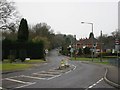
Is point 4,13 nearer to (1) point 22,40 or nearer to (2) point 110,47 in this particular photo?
(1) point 22,40

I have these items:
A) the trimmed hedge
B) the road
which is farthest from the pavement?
the trimmed hedge

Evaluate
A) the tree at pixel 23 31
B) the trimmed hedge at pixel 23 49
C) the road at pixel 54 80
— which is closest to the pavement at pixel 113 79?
the road at pixel 54 80

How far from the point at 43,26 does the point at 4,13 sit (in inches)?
2877

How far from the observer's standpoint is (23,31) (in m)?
73.3

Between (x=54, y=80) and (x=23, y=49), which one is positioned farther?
(x=23, y=49)

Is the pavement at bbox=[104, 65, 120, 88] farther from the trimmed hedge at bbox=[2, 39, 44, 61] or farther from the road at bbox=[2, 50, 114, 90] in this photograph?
Result: the trimmed hedge at bbox=[2, 39, 44, 61]

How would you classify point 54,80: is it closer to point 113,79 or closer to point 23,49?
point 113,79

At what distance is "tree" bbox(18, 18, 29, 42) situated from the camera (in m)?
73.2

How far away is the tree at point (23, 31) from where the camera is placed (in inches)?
2884

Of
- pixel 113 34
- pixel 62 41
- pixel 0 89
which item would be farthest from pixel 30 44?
pixel 62 41

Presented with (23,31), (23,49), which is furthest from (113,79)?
(23,49)

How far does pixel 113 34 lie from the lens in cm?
14050

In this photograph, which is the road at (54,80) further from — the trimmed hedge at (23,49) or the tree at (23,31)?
the tree at (23,31)

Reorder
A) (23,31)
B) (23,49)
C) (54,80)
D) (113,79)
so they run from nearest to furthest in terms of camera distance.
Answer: (113,79)
(54,80)
(23,31)
(23,49)
